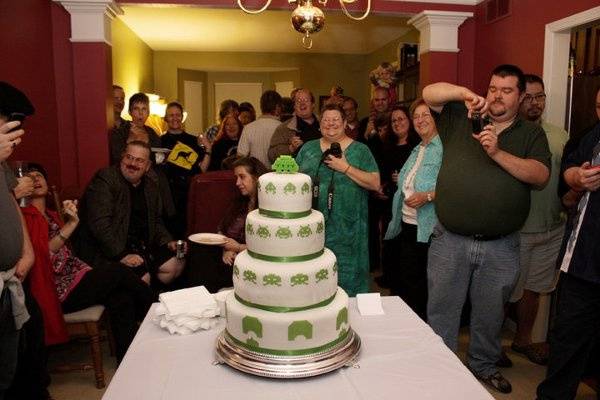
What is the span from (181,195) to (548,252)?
8.12ft

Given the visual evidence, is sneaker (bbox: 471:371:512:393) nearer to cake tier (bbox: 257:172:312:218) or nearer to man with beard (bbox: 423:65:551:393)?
man with beard (bbox: 423:65:551:393)

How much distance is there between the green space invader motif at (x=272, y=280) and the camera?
1279 millimetres

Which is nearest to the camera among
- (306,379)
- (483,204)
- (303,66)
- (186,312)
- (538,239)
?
(306,379)

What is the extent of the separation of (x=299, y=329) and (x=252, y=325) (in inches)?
4.8

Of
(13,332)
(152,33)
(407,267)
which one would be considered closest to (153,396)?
(13,332)

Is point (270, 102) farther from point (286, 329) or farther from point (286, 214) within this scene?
point (286, 329)

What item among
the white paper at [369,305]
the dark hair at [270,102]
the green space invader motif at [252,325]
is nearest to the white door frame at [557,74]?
the dark hair at [270,102]

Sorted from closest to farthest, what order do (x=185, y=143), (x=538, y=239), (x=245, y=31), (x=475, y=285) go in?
(x=475, y=285) < (x=538, y=239) < (x=185, y=143) < (x=245, y=31)

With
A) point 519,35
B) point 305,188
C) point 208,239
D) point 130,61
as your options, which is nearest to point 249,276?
point 305,188

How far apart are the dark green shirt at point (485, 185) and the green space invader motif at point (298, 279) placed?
1.18 metres

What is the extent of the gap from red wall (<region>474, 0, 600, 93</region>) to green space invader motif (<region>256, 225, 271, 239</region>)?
267 cm

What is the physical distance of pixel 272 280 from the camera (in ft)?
4.21

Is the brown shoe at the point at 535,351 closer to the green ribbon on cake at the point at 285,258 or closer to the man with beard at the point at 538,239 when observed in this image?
the man with beard at the point at 538,239

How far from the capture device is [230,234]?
Answer: 2.81 metres
